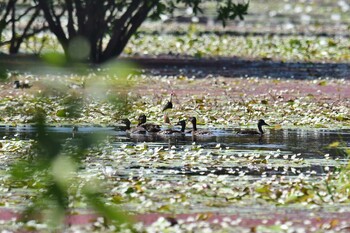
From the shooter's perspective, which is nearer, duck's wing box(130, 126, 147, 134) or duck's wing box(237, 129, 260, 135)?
duck's wing box(237, 129, 260, 135)

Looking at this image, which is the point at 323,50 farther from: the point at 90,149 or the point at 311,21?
the point at 90,149

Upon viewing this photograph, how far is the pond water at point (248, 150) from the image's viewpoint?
11.8 metres

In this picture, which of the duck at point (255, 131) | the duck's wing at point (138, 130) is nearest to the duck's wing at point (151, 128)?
the duck's wing at point (138, 130)

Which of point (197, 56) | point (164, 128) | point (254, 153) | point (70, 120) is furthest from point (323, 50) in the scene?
point (70, 120)

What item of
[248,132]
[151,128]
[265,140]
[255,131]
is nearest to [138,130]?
[151,128]

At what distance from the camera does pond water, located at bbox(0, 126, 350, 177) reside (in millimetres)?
11836

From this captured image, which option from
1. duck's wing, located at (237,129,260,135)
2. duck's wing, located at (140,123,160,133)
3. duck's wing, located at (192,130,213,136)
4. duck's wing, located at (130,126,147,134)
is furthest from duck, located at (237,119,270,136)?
duck's wing, located at (130,126,147,134)

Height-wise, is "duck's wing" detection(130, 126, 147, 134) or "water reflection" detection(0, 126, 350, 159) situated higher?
"duck's wing" detection(130, 126, 147, 134)

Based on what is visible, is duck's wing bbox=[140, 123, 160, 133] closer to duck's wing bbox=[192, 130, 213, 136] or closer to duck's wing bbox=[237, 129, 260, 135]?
duck's wing bbox=[192, 130, 213, 136]

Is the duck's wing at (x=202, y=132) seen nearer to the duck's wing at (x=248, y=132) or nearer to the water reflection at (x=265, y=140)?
the water reflection at (x=265, y=140)

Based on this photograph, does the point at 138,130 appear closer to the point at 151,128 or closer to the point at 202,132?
the point at 151,128

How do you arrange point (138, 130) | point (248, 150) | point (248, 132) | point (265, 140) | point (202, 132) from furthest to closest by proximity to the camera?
1. point (138, 130)
2. point (248, 132)
3. point (202, 132)
4. point (265, 140)
5. point (248, 150)

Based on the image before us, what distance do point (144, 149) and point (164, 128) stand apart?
3589 millimetres

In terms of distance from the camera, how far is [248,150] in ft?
45.8
